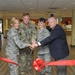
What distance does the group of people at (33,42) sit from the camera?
13.9 ft

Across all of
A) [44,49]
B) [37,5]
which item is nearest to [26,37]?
[44,49]

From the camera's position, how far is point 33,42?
5.01 m

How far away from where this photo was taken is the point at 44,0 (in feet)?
34.3

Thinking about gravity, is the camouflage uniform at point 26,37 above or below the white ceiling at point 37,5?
below

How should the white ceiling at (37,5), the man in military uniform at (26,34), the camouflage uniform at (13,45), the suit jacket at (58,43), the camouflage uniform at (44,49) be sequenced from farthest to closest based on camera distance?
the white ceiling at (37,5)
the man in military uniform at (26,34)
the camouflage uniform at (44,49)
the camouflage uniform at (13,45)
the suit jacket at (58,43)

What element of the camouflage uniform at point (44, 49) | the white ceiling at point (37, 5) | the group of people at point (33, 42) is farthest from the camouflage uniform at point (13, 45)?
the white ceiling at point (37, 5)

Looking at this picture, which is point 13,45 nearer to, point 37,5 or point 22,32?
point 22,32

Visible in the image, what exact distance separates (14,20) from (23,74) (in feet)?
6.55

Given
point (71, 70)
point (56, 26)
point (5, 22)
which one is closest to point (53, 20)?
point (56, 26)

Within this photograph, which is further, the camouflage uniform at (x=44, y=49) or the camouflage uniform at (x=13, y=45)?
the camouflage uniform at (x=44, y=49)

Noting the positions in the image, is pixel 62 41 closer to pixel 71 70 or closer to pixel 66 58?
pixel 66 58

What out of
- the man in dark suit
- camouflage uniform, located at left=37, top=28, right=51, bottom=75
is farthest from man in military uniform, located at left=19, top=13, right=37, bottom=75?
the man in dark suit

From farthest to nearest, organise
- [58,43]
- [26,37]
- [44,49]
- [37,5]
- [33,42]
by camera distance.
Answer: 1. [37,5]
2. [26,37]
3. [44,49]
4. [33,42]
5. [58,43]

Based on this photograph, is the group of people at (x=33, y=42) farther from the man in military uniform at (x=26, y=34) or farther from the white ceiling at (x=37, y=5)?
the white ceiling at (x=37, y=5)
